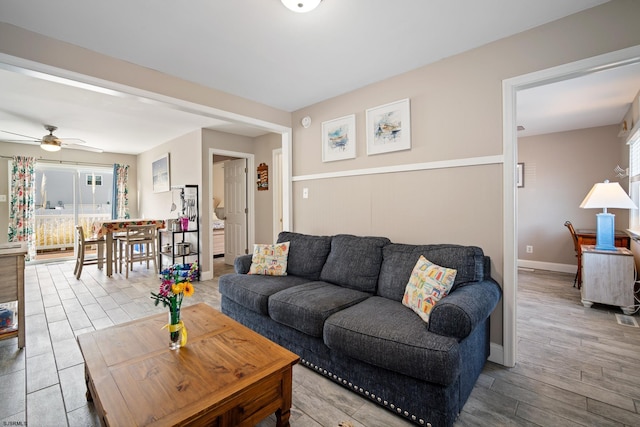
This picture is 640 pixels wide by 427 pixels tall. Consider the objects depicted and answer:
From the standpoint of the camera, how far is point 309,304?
2023 mm

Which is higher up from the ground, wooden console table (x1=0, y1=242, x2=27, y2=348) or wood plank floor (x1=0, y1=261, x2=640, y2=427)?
wooden console table (x1=0, y1=242, x2=27, y2=348)

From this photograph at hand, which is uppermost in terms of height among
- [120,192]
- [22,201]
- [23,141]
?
[23,141]

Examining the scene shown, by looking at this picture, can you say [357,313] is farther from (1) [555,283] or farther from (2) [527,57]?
(1) [555,283]

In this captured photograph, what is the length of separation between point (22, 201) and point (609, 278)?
9.47m

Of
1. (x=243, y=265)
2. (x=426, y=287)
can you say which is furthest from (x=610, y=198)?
(x=243, y=265)

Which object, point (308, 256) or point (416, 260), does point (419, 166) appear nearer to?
point (416, 260)

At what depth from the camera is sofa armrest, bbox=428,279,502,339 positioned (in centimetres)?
149

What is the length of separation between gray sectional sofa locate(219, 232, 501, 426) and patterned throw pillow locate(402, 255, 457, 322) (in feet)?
0.19

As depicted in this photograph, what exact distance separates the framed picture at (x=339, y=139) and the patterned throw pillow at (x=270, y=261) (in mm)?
1181

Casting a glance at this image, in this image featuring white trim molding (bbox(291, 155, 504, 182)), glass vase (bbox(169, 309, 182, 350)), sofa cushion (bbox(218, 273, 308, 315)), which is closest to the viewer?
glass vase (bbox(169, 309, 182, 350))

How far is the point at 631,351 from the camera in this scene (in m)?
2.30

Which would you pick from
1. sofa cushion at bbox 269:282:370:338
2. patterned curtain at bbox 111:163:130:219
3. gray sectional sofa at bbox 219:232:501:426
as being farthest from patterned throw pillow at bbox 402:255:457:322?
patterned curtain at bbox 111:163:130:219

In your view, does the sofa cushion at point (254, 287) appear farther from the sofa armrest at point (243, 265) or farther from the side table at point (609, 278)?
the side table at point (609, 278)

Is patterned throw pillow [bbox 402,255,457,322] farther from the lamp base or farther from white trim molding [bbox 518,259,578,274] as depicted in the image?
white trim molding [bbox 518,259,578,274]
